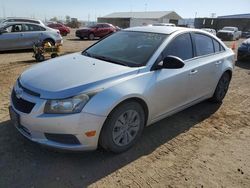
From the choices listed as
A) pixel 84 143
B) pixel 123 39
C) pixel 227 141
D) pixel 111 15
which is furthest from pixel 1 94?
pixel 111 15

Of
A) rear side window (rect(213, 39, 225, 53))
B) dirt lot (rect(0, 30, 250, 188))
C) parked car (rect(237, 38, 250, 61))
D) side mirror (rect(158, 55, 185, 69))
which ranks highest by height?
rear side window (rect(213, 39, 225, 53))

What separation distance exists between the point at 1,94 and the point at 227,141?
452 centimetres

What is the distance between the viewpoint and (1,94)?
566 cm

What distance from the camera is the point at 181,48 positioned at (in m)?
4.37

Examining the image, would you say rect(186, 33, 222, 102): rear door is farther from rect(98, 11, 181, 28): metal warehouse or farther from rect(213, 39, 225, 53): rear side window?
rect(98, 11, 181, 28): metal warehouse

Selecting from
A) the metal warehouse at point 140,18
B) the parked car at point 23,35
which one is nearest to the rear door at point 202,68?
the parked car at point 23,35

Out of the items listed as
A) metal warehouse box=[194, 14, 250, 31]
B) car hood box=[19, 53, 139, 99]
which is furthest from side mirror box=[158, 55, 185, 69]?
metal warehouse box=[194, 14, 250, 31]

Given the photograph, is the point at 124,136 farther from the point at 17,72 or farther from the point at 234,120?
the point at 17,72

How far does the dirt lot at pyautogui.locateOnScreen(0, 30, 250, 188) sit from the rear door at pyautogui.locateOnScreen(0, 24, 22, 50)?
802cm

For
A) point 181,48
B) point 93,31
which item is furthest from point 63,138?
point 93,31

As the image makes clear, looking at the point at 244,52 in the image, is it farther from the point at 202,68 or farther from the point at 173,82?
the point at 173,82

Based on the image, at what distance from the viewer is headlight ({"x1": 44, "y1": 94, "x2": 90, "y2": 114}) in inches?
120

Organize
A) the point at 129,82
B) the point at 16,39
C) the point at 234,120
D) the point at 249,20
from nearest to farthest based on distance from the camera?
the point at 129,82
the point at 234,120
the point at 16,39
the point at 249,20

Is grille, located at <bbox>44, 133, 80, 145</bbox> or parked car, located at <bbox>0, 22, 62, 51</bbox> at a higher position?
parked car, located at <bbox>0, 22, 62, 51</bbox>
